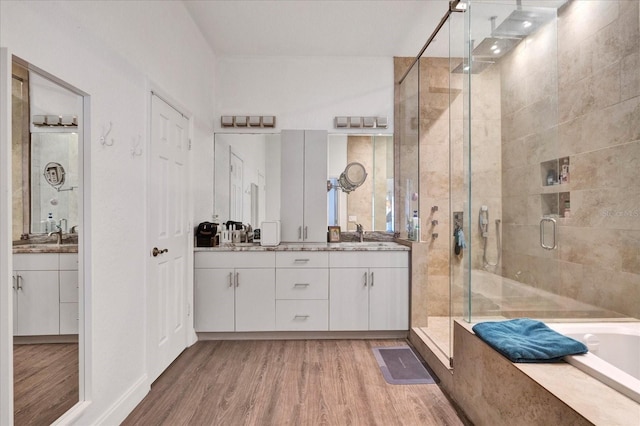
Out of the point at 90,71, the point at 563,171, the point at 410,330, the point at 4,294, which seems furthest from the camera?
the point at 410,330

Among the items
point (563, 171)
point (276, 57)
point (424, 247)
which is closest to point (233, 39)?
point (276, 57)

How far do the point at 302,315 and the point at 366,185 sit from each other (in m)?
1.47

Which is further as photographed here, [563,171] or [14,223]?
[563,171]

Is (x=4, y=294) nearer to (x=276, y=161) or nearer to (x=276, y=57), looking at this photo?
(x=276, y=161)

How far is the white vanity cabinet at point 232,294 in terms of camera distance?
3176 mm

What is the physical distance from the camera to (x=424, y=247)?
10.6ft

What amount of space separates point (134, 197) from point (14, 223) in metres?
0.82

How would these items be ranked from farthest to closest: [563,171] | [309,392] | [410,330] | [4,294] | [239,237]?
[239,237]
[410,330]
[563,171]
[309,392]
[4,294]

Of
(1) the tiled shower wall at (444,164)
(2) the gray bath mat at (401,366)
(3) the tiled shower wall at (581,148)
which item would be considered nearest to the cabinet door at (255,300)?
(2) the gray bath mat at (401,366)

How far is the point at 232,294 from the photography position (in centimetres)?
319

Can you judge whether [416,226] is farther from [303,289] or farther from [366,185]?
[303,289]

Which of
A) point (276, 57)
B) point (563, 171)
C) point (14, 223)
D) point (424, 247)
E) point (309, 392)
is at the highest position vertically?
point (276, 57)

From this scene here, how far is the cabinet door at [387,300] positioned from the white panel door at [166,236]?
167 cm

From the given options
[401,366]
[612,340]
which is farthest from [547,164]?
[401,366]
